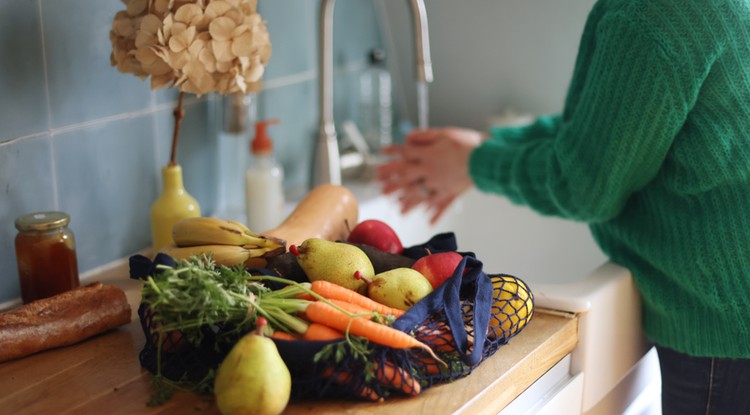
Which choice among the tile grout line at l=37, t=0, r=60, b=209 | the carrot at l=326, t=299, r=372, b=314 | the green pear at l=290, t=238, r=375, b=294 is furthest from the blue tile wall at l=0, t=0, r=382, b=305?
the carrot at l=326, t=299, r=372, b=314

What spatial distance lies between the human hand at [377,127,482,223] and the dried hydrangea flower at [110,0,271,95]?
43cm

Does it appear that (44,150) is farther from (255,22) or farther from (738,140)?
(738,140)

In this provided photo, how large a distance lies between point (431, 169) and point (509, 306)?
578mm

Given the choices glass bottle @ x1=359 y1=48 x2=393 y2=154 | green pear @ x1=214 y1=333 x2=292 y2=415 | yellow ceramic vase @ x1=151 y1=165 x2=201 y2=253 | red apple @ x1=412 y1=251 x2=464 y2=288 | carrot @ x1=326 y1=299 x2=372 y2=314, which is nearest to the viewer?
green pear @ x1=214 y1=333 x2=292 y2=415

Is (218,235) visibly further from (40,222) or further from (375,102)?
(375,102)

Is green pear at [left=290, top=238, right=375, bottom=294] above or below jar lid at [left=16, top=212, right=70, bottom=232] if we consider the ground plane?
below

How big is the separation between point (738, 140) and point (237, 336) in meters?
0.64

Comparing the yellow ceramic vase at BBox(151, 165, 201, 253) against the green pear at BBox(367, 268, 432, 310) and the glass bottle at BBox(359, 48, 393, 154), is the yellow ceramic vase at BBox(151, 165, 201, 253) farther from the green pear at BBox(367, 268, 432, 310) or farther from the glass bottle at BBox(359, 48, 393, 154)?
the glass bottle at BBox(359, 48, 393, 154)

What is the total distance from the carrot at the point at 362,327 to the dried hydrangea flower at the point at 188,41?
43 centimetres

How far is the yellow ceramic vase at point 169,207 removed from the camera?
133cm

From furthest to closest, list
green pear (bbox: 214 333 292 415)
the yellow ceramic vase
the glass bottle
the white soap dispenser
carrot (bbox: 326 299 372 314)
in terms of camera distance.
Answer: the glass bottle
the white soap dispenser
the yellow ceramic vase
carrot (bbox: 326 299 372 314)
green pear (bbox: 214 333 292 415)

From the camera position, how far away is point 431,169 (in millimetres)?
1586

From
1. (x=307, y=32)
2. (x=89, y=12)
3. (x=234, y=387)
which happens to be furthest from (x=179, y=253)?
(x=307, y=32)

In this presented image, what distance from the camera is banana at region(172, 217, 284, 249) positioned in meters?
1.10
